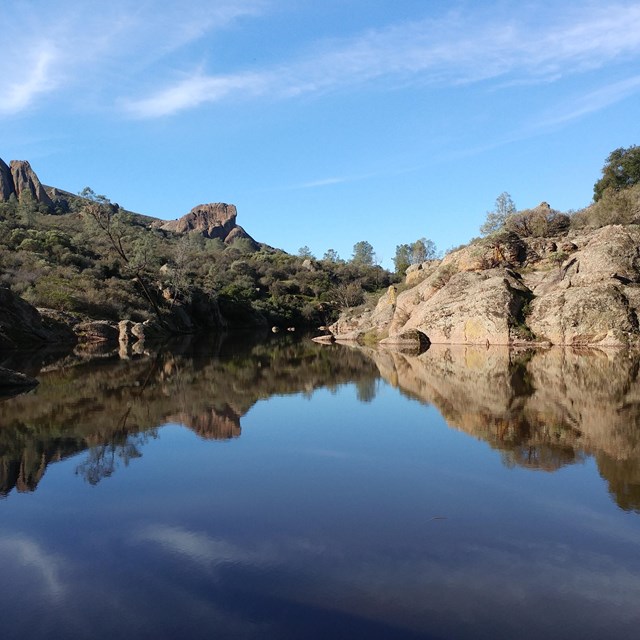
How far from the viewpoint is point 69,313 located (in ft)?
147

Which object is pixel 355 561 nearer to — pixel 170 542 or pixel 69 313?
pixel 170 542

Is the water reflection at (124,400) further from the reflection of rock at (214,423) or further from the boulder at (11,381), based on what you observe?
the boulder at (11,381)

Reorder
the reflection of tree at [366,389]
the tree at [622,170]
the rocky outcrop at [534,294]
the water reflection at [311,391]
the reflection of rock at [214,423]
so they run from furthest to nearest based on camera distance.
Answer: the tree at [622,170], the rocky outcrop at [534,294], the reflection of tree at [366,389], the reflection of rock at [214,423], the water reflection at [311,391]

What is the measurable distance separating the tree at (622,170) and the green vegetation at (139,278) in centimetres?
3702

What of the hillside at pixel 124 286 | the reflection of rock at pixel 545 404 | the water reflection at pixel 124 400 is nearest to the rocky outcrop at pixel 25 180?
the hillside at pixel 124 286

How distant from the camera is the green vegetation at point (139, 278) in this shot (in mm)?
49625

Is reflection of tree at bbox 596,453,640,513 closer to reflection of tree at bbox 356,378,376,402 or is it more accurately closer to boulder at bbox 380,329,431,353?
reflection of tree at bbox 356,378,376,402

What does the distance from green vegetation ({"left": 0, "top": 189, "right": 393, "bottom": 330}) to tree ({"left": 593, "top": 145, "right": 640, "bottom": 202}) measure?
121ft

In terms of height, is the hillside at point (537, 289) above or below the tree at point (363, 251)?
below

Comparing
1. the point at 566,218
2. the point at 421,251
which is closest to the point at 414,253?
the point at 421,251

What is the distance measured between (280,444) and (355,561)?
5.70 metres

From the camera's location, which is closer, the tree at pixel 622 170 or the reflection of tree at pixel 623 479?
the reflection of tree at pixel 623 479

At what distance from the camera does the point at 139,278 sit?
5681cm

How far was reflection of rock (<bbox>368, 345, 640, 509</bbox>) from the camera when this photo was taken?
9.85m
